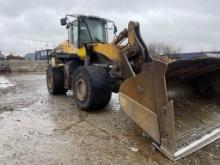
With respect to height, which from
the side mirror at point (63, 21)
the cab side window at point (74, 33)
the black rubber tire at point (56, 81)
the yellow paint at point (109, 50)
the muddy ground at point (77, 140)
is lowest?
the muddy ground at point (77, 140)

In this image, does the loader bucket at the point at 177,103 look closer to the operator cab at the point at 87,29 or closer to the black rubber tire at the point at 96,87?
the black rubber tire at the point at 96,87

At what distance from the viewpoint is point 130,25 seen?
5855 mm

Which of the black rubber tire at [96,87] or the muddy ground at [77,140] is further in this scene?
the black rubber tire at [96,87]

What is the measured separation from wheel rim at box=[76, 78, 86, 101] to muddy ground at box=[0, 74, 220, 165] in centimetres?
33

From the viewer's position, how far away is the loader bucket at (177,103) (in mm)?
3840

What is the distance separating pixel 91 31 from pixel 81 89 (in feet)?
6.66

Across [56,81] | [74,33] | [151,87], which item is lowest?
[56,81]

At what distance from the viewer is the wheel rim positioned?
652 centimetres

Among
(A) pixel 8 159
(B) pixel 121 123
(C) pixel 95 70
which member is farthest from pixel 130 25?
(A) pixel 8 159

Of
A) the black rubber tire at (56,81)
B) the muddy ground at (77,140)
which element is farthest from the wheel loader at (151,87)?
the black rubber tire at (56,81)

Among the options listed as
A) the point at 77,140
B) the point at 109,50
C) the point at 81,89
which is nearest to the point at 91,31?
the point at 109,50

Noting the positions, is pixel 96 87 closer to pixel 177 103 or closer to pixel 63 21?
pixel 177 103

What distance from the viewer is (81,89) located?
6703 millimetres

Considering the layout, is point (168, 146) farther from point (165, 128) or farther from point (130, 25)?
point (130, 25)
